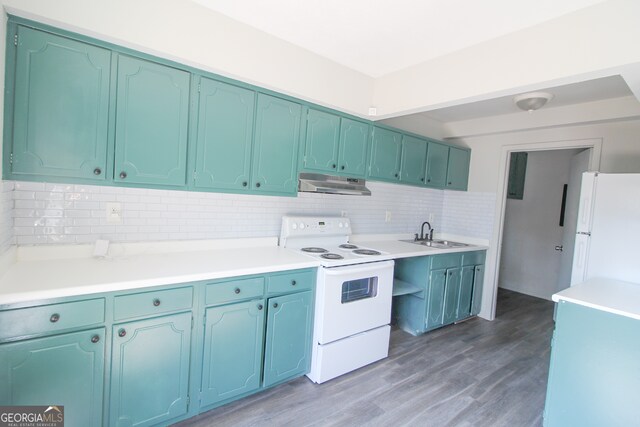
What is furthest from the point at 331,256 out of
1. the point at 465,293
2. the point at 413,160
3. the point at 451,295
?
the point at 465,293

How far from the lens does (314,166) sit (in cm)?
256

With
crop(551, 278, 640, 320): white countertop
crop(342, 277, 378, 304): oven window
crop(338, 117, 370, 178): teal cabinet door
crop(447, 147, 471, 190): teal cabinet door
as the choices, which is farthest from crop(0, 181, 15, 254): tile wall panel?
crop(447, 147, 471, 190): teal cabinet door

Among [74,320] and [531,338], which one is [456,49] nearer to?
[74,320]

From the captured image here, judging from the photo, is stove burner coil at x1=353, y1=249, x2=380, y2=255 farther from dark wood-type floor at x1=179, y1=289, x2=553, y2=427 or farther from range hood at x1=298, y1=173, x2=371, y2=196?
dark wood-type floor at x1=179, y1=289, x2=553, y2=427

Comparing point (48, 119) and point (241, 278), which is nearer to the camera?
point (48, 119)

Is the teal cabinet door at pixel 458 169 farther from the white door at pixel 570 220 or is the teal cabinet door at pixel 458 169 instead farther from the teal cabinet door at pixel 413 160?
the white door at pixel 570 220

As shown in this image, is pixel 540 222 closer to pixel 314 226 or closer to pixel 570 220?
pixel 570 220

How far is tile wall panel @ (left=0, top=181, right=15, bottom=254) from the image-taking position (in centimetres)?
143

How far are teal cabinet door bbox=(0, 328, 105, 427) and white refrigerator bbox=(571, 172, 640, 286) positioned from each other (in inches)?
134

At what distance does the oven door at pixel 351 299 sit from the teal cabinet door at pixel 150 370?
0.93 meters

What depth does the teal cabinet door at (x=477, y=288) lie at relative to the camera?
3.73m

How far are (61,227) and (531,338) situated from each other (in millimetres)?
4412

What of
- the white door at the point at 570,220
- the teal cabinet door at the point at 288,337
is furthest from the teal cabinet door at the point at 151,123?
the white door at the point at 570,220

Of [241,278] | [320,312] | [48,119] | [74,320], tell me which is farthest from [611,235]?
[48,119]
